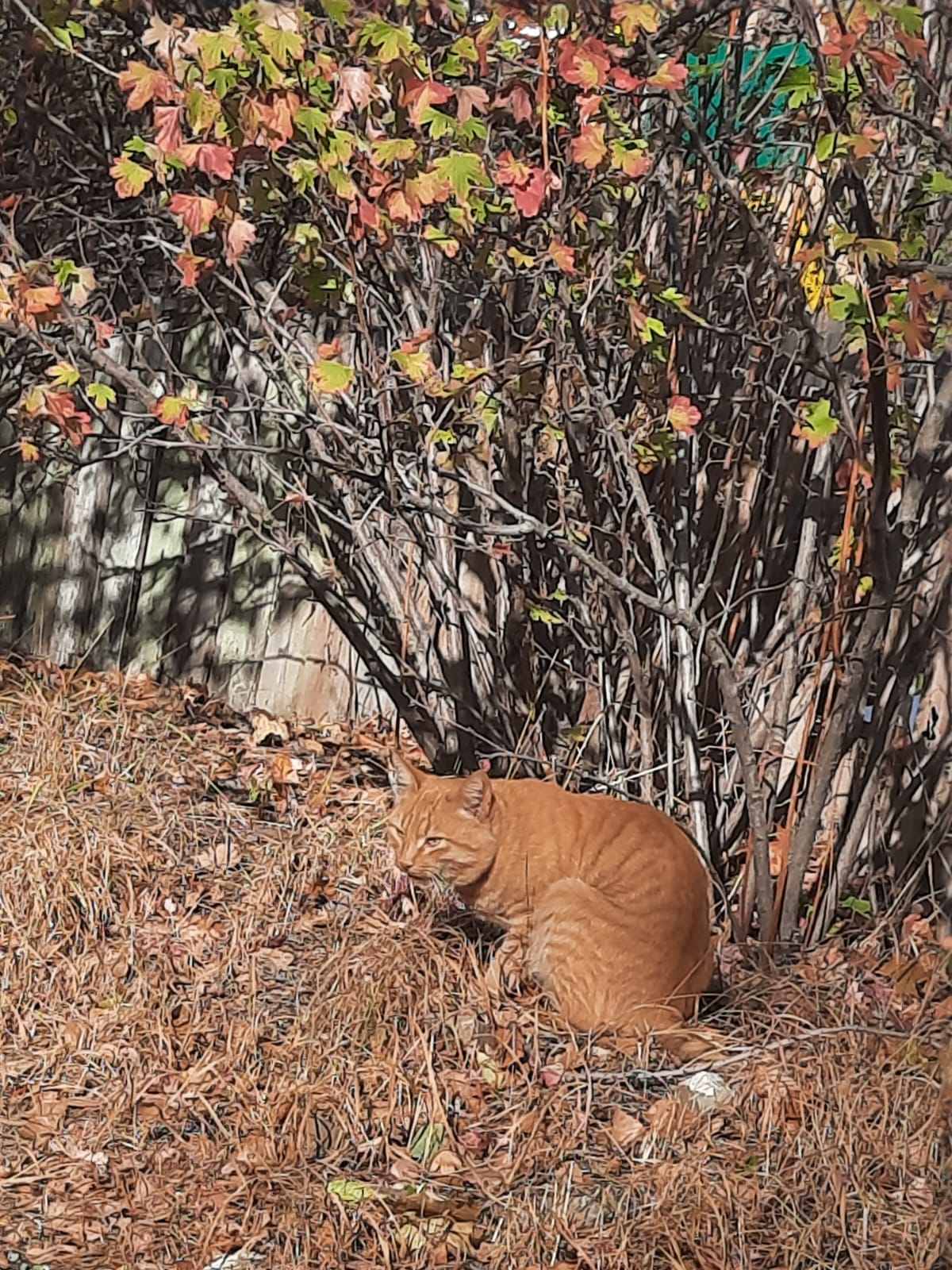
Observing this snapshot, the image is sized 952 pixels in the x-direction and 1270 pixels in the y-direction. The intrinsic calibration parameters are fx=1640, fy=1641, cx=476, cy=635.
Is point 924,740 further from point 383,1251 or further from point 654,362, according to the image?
point 383,1251

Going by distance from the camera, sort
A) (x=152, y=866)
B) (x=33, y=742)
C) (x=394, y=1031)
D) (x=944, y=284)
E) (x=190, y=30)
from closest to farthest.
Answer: (x=944, y=284) < (x=190, y=30) < (x=394, y=1031) < (x=152, y=866) < (x=33, y=742)

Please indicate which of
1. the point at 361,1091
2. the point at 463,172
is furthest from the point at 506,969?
the point at 463,172

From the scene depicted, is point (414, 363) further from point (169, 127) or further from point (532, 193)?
point (169, 127)

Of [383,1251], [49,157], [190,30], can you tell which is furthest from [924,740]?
[49,157]

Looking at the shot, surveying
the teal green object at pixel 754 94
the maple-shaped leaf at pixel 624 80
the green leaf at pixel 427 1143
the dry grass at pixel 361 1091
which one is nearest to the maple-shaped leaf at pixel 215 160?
the maple-shaped leaf at pixel 624 80

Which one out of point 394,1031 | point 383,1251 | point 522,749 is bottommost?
point 383,1251

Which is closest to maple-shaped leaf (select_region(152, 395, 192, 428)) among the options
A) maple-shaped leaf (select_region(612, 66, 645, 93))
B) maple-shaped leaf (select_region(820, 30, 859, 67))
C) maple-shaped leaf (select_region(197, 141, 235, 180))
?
maple-shaped leaf (select_region(197, 141, 235, 180))

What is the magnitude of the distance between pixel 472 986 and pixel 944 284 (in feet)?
6.84

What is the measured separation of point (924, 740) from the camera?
184 inches

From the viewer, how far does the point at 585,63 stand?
326cm

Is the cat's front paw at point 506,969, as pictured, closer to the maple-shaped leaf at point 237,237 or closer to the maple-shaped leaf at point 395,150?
the maple-shaped leaf at point 237,237

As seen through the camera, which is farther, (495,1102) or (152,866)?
(152,866)

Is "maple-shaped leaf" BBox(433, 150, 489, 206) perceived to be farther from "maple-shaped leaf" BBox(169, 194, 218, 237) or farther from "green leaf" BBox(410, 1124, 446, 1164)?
"green leaf" BBox(410, 1124, 446, 1164)

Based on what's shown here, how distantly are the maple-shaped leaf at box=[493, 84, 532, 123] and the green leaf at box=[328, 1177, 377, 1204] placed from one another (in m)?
2.39
